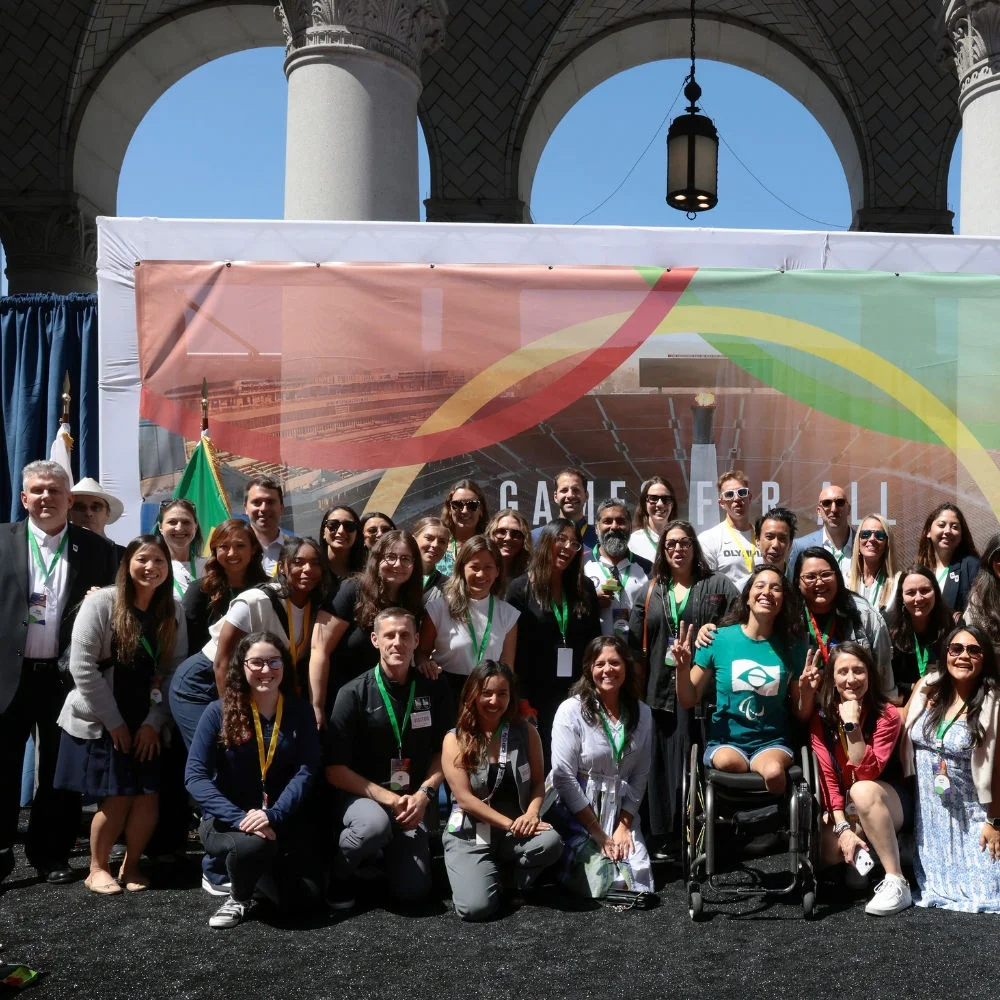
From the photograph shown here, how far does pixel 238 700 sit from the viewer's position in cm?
436

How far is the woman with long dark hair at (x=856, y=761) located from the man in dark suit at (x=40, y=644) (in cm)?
309

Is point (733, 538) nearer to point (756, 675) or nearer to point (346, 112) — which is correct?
point (756, 675)

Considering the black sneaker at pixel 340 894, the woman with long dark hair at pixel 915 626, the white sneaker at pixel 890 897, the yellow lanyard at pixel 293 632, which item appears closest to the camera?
the white sneaker at pixel 890 897

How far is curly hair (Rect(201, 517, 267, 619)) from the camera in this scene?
15.8 feet

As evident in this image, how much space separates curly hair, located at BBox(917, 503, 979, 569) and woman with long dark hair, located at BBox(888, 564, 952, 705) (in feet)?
0.96

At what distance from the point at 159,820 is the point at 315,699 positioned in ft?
2.73

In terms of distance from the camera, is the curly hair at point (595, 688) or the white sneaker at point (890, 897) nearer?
the white sneaker at point (890, 897)

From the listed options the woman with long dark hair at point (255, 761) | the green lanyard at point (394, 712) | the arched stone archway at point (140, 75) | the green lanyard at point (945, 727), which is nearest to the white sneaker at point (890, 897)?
the green lanyard at point (945, 727)

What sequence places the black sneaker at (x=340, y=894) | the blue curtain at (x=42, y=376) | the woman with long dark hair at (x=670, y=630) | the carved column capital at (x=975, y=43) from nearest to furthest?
the black sneaker at (x=340, y=894)
the woman with long dark hair at (x=670, y=630)
the blue curtain at (x=42, y=376)
the carved column capital at (x=975, y=43)

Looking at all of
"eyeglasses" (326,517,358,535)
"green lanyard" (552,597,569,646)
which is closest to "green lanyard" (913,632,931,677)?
"green lanyard" (552,597,569,646)

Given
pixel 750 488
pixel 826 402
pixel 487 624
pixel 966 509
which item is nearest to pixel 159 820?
pixel 487 624

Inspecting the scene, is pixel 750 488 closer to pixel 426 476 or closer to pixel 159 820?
pixel 426 476

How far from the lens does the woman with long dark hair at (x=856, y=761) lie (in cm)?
445

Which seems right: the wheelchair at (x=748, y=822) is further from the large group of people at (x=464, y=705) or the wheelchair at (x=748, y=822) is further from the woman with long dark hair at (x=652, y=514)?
the woman with long dark hair at (x=652, y=514)
